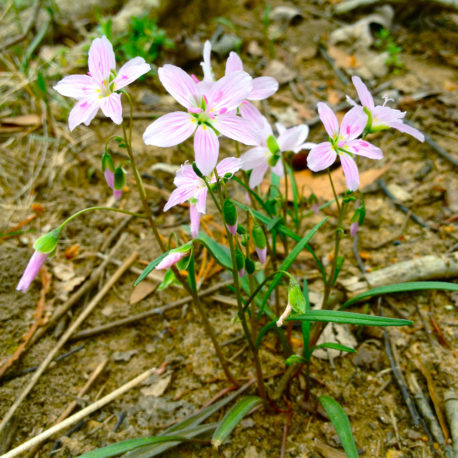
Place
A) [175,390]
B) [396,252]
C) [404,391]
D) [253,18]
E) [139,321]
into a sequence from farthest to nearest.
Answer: [253,18] < [396,252] < [139,321] < [175,390] < [404,391]

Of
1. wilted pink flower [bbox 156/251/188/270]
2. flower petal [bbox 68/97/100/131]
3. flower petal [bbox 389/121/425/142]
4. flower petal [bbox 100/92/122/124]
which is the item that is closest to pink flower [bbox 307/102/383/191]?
flower petal [bbox 389/121/425/142]

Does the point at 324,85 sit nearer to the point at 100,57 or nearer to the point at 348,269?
the point at 348,269

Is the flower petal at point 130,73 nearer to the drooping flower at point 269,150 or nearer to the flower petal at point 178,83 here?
the flower petal at point 178,83

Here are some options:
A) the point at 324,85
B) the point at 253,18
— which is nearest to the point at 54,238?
the point at 324,85

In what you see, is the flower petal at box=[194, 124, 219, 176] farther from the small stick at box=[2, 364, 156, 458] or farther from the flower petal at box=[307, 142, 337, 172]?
the small stick at box=[2, 364, 156, 458]

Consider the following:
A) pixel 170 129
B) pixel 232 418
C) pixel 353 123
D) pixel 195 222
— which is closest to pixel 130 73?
pixel 170 129

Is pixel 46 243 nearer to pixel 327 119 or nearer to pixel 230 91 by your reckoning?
pixel 230 91
